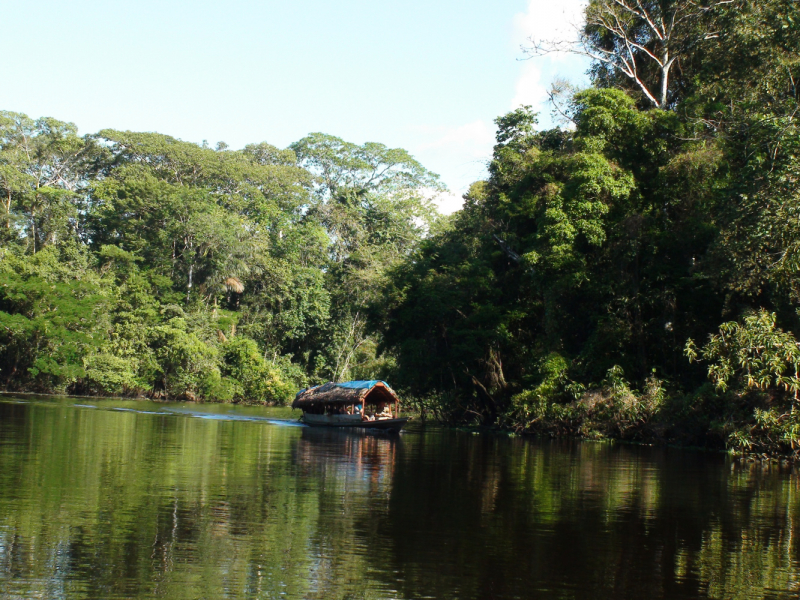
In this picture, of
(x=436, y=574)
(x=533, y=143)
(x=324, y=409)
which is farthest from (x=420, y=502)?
(x=533, y=143)

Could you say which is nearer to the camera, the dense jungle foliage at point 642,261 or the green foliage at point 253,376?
the dense jungle foliage at point 642,261

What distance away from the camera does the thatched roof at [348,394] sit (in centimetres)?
2564

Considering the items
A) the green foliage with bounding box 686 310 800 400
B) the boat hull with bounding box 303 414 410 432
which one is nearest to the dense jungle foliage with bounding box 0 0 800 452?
the green foliage with bounding box 686 310 800 400

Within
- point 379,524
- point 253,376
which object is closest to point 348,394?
point 379,524

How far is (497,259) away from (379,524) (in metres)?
20.2

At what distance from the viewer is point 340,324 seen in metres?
44.0

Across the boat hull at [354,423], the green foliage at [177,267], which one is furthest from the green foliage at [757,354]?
the green foliage at [177,267]

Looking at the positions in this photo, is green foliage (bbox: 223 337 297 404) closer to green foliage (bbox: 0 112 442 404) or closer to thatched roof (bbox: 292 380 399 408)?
green foliage (bbox: 0 112 442 404)

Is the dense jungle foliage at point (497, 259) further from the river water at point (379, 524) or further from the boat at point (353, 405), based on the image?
the river water at point (379, 524)

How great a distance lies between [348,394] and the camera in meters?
25.8

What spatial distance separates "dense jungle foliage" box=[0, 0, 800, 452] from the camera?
1945 centimetres

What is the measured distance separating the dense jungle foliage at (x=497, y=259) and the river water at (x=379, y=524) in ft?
17.2

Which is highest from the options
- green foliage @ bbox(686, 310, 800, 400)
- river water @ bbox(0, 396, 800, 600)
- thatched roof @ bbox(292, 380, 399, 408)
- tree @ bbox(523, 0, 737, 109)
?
tree @ bbox(523, 0, 737, 109)

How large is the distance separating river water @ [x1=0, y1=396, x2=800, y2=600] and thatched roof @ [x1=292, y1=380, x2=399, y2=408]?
24.7ft
